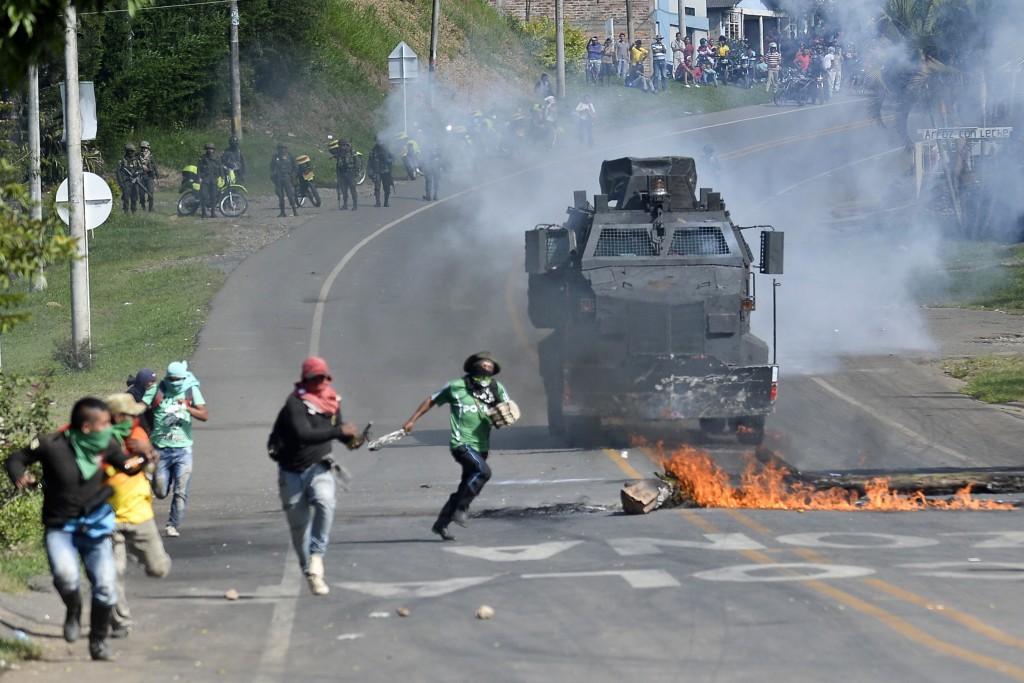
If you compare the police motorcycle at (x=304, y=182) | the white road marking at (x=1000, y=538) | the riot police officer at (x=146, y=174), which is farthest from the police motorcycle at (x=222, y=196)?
→ the white road marking at (x=1000, y=538)

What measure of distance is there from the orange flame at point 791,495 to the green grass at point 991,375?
7799 millimetres

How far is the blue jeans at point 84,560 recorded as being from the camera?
867 centimetres

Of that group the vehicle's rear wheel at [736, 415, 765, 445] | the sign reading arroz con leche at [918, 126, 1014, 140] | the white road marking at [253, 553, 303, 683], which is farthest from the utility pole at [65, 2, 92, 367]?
the sign reading arroz con leche at [918, 126, 1014, 140]

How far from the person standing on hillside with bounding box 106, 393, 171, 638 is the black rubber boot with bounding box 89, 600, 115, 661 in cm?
50

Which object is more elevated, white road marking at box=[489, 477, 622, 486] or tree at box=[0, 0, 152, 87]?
tree at box=[0, 0, 152, 87]

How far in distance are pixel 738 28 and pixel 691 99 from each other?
930 inches

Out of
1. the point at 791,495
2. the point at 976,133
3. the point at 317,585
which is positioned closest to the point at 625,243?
the point at 791,495

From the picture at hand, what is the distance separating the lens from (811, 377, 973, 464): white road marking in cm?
1730

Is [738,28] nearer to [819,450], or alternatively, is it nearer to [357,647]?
[819,450]

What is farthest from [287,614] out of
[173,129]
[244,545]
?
[173,129]

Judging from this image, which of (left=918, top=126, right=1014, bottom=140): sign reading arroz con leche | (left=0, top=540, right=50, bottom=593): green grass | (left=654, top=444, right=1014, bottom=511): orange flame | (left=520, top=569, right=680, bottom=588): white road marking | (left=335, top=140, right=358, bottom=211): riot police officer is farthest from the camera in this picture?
(left=335, top=140, right=358, bottom=211): riot police officer

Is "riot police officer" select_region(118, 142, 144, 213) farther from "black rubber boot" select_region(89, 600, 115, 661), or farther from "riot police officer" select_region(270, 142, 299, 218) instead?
"black rubber boot" select_region(89, 600, 115, 661)

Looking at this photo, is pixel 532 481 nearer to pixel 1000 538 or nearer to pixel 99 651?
pixel 1000 538

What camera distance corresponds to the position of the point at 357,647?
8.75 metres
